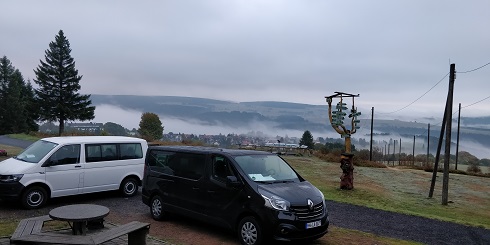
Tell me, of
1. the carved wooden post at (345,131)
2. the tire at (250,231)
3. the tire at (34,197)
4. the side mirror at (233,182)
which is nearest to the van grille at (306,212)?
the tire at (250,231)

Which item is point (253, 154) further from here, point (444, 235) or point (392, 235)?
point (444, 235)

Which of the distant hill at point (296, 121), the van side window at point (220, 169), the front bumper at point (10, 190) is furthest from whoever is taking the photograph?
the distant hill at point (296, 121)

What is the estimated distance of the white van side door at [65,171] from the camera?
10300mm

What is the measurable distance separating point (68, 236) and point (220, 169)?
3.11 metres

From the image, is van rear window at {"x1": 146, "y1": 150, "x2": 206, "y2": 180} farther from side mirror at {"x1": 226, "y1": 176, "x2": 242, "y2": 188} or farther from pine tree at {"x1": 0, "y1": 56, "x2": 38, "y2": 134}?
pine tree at {"x1": 0, "y1": 56, "x2": 38, "y2": 134}

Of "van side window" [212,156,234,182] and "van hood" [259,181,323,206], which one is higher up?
"van side window" [212,156,234,182]

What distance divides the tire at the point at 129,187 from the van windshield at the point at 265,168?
5.61 metres

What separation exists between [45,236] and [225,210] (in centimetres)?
321

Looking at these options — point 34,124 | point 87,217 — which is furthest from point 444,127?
point 34,124

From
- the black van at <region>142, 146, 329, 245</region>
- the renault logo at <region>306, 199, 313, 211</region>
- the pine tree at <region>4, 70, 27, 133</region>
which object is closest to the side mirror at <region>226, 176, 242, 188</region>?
the black van at <region>142, 146, 329, 245</region>

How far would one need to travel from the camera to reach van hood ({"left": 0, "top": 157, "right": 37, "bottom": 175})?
32.2 feet

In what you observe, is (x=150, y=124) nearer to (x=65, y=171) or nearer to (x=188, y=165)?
(x=65, y=171)

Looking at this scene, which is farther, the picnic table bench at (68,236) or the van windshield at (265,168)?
the van windshield at (265,168)

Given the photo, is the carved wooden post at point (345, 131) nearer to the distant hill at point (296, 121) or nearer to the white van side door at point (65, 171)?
the white van side door at point (65, 171)
